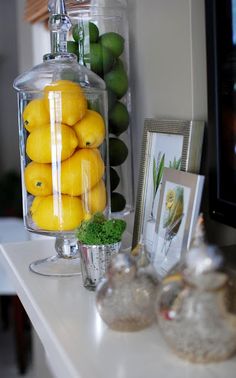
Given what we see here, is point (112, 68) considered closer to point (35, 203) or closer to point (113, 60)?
point (113, 60)

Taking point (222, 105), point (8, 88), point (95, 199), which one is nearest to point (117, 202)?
point (95, 199)

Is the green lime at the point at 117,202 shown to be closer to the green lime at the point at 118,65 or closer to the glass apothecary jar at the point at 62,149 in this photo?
the glass apothecary jar at the point at 62,149

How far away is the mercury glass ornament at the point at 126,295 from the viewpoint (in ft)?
1.95

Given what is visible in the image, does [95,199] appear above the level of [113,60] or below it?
below

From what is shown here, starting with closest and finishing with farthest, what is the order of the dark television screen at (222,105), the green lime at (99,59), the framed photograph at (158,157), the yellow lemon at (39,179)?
1. the dark television screen at (222,105)
2. the framed photograph at (158,157)
3. the yellow lemon at (39,179)
4. the green lime at (99,59)

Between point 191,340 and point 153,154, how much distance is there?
1.47ft

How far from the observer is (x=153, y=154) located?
0.92 m

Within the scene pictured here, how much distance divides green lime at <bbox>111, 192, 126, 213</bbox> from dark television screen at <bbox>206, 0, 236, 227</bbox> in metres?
0.36

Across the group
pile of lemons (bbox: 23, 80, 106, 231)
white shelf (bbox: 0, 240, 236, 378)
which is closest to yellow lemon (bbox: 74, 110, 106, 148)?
pile of lemons (bbox: 23, 80, 106, 231)

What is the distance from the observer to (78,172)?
0.89m

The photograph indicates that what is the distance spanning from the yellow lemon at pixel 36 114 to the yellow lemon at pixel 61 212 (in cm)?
13

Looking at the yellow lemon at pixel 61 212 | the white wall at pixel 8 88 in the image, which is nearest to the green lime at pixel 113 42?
the yellow lemon at pixel 61 212

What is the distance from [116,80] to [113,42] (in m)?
0.07

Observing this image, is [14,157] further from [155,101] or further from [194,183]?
[194,183]
